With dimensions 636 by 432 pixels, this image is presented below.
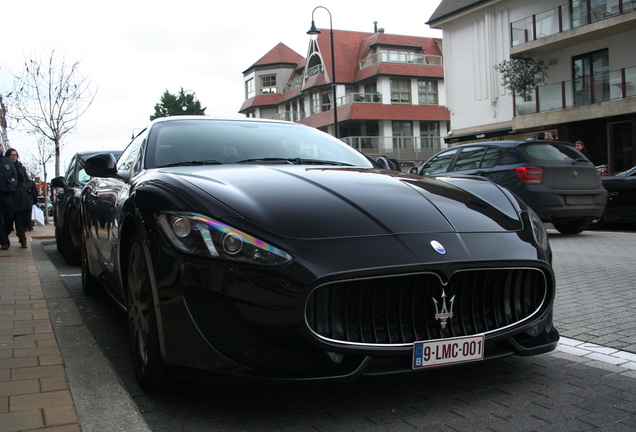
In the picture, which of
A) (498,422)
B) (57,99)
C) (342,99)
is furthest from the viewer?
(342,99)

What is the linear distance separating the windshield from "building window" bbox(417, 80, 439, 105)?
168 ft

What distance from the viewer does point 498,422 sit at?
2.64 metres

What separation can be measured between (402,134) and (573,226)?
43.5 m

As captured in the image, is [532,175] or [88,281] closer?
[88,281]

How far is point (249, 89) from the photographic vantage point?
72938mm

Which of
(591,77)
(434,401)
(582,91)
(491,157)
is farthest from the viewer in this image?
(582,91)

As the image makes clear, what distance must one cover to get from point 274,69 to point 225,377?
2706 inches

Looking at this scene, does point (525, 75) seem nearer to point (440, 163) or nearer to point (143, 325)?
point (440, 163)

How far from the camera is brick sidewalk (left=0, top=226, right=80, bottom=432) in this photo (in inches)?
107

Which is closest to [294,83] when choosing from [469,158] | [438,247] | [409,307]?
[469,158]

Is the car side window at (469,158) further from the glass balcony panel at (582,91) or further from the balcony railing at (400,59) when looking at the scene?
the balcony railing at (400,59)

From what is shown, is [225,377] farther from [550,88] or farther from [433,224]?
[550,88]

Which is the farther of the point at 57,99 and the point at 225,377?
the point at 57,99

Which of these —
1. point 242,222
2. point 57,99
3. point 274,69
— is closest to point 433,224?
point 242,222
